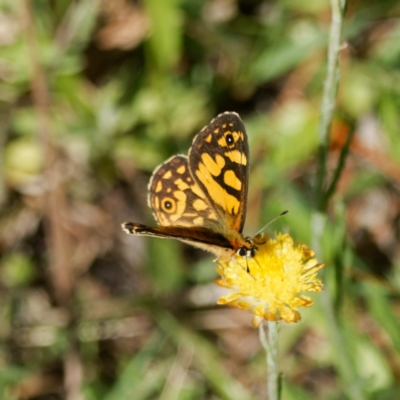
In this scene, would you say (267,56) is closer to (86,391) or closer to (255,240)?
(255,240)

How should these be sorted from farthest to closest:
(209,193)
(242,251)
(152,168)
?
(152,168), (209,193), (242,251)

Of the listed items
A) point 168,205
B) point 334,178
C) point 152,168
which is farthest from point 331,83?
point 152,168

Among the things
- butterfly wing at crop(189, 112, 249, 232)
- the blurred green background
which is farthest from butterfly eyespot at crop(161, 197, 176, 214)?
the blurred green background

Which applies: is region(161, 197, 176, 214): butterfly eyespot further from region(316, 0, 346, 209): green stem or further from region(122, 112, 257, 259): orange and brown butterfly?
region(316, 0, 346, 209): green stem

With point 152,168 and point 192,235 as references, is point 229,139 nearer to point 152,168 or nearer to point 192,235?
point 192,235

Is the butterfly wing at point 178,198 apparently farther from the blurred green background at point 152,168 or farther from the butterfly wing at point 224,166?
the blurred green background at point 152,168

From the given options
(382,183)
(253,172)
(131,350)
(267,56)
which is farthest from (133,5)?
(131,350)

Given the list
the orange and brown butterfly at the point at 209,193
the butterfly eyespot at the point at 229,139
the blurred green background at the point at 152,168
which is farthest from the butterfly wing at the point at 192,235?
the blurred green background at the point at 152,168
